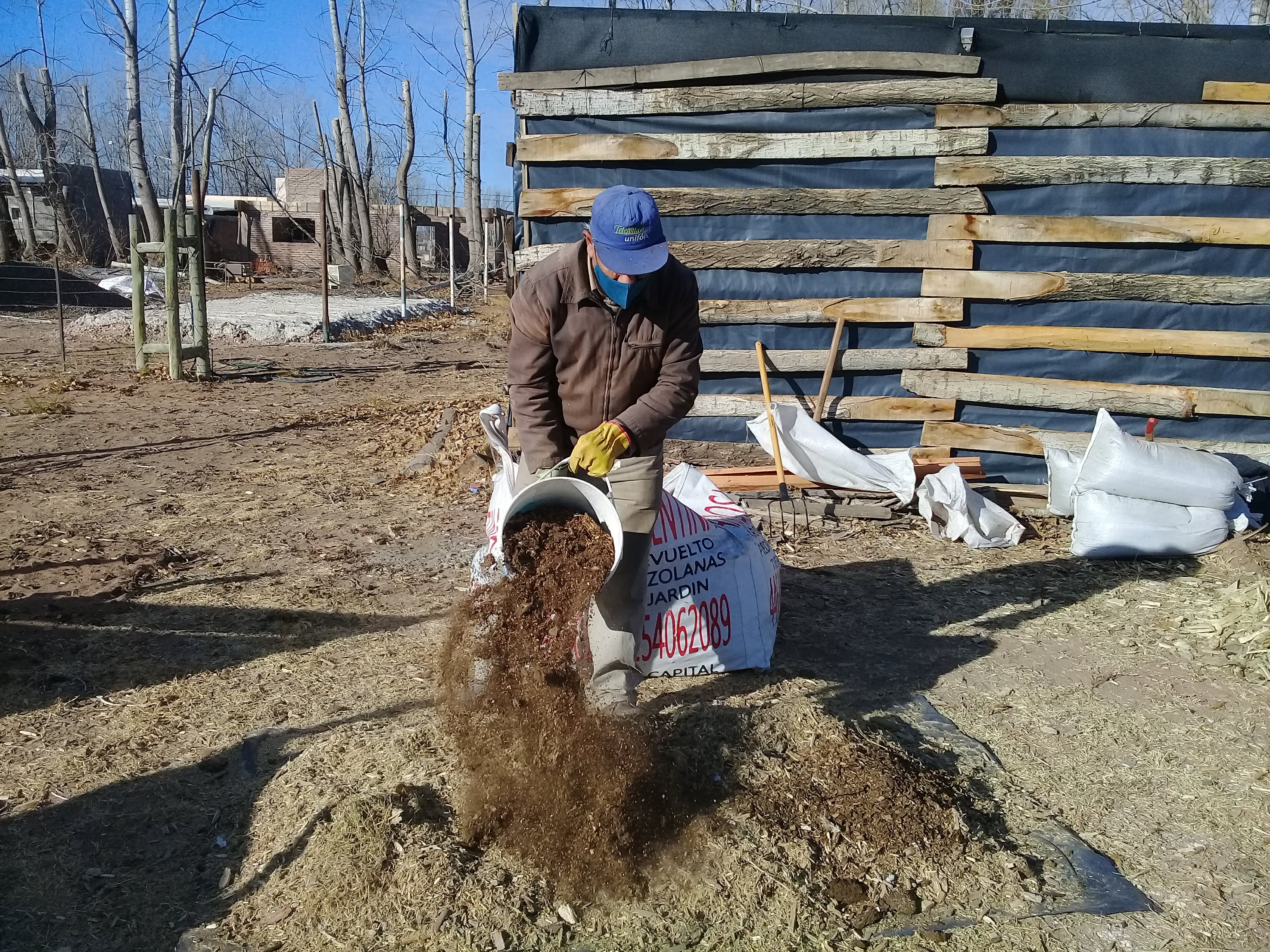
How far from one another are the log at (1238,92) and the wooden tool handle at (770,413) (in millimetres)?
3317

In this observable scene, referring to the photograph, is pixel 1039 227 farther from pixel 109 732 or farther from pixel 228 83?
pixel 228 83

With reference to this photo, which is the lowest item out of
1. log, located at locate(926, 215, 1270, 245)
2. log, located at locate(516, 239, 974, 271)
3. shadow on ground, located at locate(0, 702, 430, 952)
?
shadow on ground, located at locate(0, 702, 430, 952)

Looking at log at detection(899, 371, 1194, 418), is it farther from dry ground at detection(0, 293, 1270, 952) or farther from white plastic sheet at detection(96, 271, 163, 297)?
white plastic sheet at detection(96, 271, 163, 297)

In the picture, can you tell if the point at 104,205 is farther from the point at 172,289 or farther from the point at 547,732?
the point at 547,732

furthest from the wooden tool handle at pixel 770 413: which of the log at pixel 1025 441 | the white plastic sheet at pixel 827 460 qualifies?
the log at pixel 1025 441

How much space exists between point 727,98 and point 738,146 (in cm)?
33

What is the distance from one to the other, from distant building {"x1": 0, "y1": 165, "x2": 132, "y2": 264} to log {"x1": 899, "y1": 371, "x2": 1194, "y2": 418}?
1021 inches

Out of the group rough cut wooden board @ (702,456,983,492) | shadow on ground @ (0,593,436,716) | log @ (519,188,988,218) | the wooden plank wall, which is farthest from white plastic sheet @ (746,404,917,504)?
shadow on ground @ (0,593,436,716)

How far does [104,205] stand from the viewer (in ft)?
93.4

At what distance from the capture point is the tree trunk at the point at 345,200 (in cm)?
2919

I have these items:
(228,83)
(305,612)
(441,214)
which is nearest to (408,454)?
(305,612)

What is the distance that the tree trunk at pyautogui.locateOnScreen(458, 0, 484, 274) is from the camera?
28188 millimetres

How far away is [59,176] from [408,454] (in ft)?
81.5

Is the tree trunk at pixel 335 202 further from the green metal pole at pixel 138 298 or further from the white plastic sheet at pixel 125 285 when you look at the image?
the green metal pole at pixel 138 298
